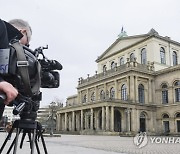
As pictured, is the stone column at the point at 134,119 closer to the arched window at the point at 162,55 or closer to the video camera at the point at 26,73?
the arched window at the point at 162,55

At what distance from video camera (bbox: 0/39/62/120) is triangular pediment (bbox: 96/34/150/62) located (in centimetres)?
4784

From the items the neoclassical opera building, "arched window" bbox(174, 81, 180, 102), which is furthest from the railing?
"arched window" bbox(174, 81, 180, 102)

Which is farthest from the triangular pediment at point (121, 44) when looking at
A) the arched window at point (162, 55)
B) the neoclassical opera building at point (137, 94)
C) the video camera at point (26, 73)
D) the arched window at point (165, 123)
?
the video camera at point (26, 73)

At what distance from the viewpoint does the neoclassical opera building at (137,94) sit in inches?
1609

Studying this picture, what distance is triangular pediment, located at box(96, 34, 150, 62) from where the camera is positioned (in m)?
51.1

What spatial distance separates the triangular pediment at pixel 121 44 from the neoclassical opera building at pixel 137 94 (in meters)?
0.20

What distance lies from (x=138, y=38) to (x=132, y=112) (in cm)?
1690

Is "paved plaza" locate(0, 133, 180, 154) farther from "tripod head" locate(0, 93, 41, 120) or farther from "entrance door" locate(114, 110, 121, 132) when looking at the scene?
"entrance door" locate(114, 110, 121, 132)

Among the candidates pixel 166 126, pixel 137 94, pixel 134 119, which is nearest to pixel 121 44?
pixel 137 94

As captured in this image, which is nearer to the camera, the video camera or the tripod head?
the video camera

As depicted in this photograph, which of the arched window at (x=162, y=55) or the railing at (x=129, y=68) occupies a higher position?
the arched window at (x=162, y=55)

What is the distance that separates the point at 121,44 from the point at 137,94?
15542mm

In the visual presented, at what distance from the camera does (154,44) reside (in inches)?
1853

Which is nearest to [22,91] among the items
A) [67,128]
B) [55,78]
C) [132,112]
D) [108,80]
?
[55,78]
